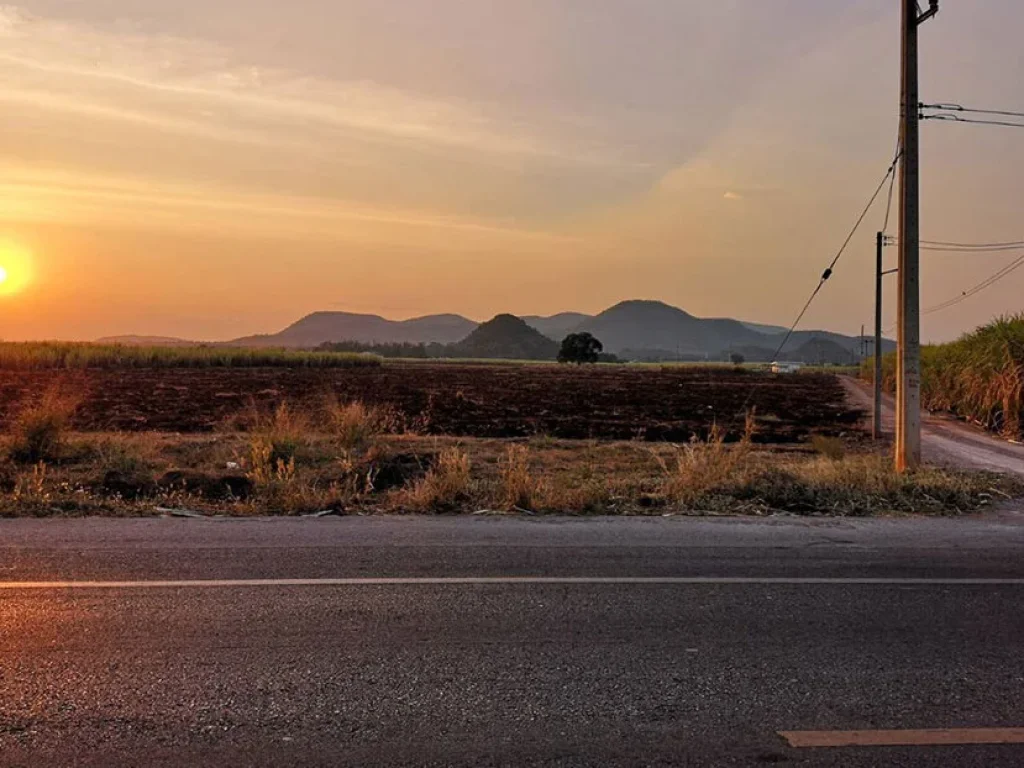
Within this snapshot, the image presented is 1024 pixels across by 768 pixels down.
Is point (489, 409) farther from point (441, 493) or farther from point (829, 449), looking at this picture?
point (441, 493)

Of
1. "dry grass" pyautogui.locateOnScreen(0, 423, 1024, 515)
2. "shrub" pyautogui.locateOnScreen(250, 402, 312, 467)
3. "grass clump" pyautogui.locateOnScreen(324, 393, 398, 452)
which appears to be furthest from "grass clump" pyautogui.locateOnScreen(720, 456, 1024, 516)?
"grass clump" pyautogui.locateOnScreen(324, 393, 398, 452)

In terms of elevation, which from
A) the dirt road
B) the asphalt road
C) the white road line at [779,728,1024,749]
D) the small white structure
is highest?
the small white structure

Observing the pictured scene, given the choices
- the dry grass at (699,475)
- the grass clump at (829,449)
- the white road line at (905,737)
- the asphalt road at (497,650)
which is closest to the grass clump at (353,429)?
the dry grass at (699,475)

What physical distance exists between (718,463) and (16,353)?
62182 mm

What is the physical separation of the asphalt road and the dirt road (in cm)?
874

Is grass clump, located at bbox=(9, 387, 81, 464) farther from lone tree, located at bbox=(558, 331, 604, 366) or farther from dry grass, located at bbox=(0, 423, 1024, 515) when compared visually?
lone tree, located at bbox=(558, 331, 604, 366)

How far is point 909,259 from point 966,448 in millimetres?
8592

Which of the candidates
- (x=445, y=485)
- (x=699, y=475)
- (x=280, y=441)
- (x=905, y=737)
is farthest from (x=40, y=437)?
(x=905, y=737)

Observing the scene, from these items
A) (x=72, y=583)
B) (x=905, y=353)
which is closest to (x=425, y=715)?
(x=72, y=583)

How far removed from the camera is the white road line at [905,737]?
3.70 meters

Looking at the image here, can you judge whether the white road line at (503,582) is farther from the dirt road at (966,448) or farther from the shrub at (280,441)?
the dirt road at (966,448)

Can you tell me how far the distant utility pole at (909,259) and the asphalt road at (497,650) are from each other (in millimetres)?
4546

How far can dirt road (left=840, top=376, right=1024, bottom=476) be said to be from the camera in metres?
15.5

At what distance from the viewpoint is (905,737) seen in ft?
12.3
